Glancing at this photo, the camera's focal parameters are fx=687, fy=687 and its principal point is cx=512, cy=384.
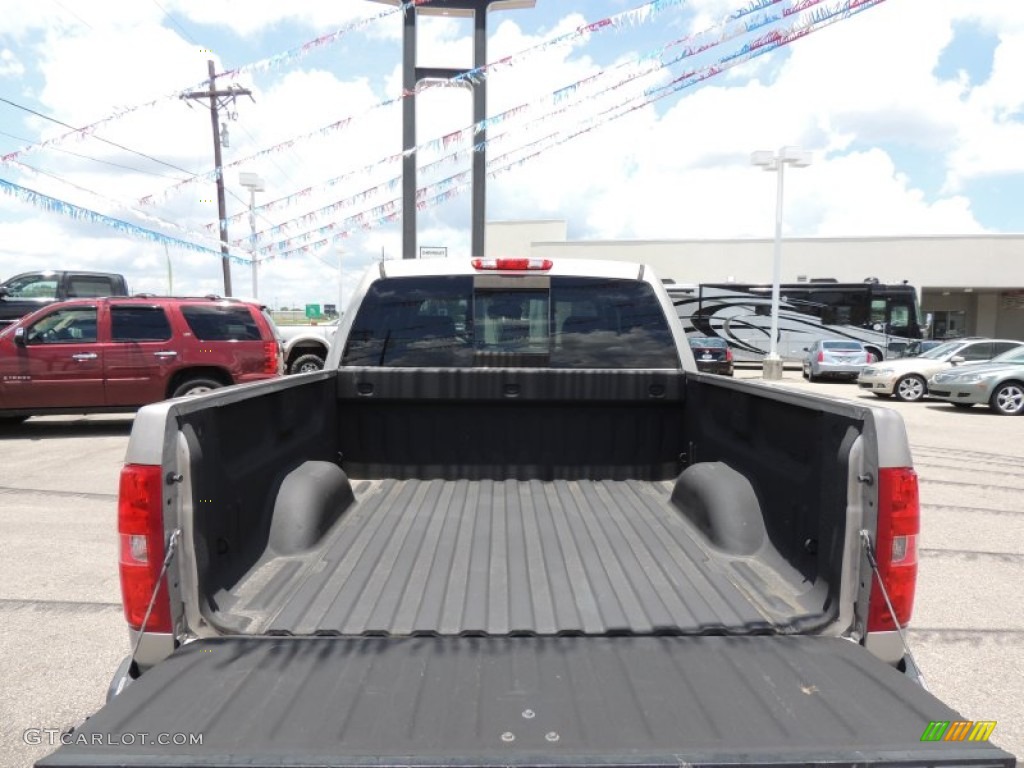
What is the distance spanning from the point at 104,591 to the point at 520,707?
3925mm

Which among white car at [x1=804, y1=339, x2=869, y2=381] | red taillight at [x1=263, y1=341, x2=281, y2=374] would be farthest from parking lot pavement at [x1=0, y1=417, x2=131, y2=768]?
white car at [x1=804, y1=339, x2=869, y2=381]

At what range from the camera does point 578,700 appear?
66.2 inches

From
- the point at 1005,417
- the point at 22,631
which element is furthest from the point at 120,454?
the point at 1005,417

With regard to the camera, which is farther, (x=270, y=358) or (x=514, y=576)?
(x=270, y=358)

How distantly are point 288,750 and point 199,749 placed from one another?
0.18 meters

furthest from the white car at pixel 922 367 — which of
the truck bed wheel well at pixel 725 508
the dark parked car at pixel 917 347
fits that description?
the truck bed wheel well at pixel 725 508

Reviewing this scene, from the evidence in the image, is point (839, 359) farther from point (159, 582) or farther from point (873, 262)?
point (159, 582)

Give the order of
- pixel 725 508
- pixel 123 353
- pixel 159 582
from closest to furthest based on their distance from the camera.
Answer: pixel 159 582
pixel 725 508
pixel 123 353

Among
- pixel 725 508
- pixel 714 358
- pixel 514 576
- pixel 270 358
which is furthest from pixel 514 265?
pixel 714 358

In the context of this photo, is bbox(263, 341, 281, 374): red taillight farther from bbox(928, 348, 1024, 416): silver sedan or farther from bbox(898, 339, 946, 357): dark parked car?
bbox(898, 339, 946, 357): dark parked car

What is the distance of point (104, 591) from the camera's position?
4461 millimetres

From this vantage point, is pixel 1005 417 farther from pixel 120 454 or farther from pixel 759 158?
pixel 120 454

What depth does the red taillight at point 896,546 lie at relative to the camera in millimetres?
1974

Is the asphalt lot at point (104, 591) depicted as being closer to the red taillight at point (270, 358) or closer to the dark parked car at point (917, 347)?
the red taillight at point (270, 358)
